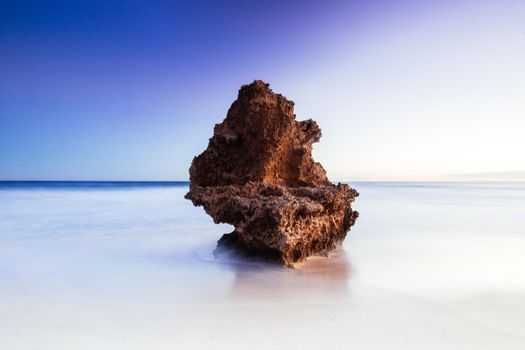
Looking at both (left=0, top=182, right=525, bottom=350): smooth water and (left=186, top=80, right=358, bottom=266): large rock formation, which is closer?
(left=0, top=182, right=525, bottom=350): smooth water

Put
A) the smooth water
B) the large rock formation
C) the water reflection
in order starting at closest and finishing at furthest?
the smooth water
the water reflection
the large rock formation

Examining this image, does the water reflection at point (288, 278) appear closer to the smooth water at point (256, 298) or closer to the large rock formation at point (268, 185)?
the smooth water at point (256, 298)

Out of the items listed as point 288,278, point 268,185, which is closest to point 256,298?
point 288,278

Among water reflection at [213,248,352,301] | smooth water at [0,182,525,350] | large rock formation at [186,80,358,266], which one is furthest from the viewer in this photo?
large rock formation at [186,80,358,266]

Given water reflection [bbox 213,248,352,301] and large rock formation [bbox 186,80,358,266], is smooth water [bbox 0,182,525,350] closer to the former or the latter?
water reflection [bbox 213,248,352,301]

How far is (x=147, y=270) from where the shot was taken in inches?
163

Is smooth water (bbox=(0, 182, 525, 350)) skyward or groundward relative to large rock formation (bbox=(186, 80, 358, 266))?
groundward

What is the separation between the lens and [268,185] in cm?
440

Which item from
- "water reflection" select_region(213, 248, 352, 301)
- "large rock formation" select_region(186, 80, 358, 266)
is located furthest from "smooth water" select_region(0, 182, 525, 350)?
"large rock formation" select_region(186, 80, 358, 266)

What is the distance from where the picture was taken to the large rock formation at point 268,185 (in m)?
4.04

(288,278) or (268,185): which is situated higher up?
(268,185)

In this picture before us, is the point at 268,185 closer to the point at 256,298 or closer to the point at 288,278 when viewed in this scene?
the point at 288,278

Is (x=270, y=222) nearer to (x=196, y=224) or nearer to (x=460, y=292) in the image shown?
(x=460, y=292)

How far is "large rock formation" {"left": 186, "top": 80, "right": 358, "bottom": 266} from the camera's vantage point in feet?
13.3
